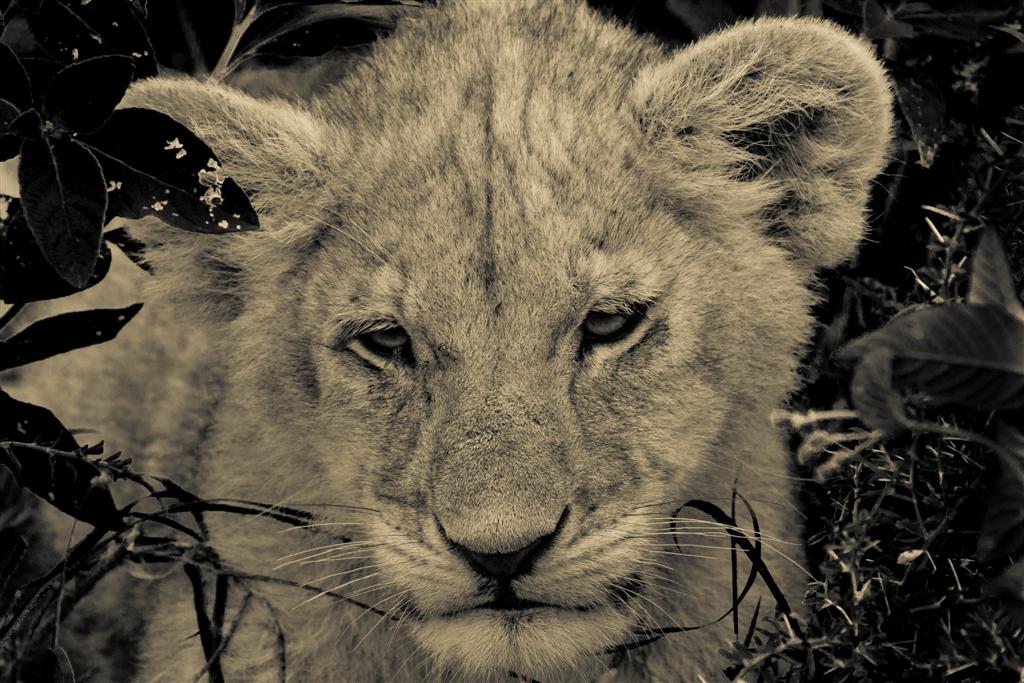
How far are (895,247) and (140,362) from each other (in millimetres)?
2615

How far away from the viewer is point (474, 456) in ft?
8.34

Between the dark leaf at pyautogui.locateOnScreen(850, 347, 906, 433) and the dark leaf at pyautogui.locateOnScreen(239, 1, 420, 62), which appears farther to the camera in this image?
the dark leaf at pyautogui.locateOnScreen(239, 1, 420, 62)

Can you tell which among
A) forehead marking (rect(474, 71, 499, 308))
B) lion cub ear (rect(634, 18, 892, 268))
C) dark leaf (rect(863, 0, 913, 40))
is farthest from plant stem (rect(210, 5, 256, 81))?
dark leaf (rect(863, 0, 913, 40))

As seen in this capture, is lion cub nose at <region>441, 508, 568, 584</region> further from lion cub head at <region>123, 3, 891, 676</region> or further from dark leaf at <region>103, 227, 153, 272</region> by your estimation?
dark leaf at <region>103, 227, 153, 272</region>

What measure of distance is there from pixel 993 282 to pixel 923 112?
116 centimetres

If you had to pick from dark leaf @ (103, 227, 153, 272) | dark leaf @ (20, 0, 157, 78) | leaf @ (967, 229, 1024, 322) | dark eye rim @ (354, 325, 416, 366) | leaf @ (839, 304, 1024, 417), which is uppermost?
leaf @ (967, 229, 1024, 322)

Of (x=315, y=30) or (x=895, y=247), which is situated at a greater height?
(x=315, y=30)

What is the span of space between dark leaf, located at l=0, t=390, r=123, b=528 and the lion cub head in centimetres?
66

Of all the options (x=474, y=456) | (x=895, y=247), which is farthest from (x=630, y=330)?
(x=895, y=247)

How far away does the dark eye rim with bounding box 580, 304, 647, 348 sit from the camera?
2.79 m

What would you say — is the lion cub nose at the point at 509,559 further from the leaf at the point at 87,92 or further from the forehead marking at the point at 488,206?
the leaf at the point at 87,92

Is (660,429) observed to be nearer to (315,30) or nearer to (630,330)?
(630,330)

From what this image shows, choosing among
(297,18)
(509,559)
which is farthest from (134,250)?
(509,559)

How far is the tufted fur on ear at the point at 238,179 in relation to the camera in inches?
115
